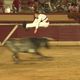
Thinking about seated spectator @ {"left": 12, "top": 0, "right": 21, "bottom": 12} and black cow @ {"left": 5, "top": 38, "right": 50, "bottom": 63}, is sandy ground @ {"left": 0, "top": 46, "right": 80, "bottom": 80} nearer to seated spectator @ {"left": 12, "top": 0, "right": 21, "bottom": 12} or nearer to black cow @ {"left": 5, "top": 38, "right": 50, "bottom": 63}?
black cow @ {"left": 5, "top": 38, "right": 50, "bottom": 63}

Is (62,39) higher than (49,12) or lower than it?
lower

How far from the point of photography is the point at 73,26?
35.6ft

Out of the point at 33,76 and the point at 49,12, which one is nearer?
the point at 33,76

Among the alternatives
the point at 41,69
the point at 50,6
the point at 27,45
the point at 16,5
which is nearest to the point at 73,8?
the point at 50,6

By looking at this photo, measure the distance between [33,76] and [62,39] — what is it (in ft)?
17.4

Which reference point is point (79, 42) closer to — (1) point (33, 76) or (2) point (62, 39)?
(2) point (62, 39)


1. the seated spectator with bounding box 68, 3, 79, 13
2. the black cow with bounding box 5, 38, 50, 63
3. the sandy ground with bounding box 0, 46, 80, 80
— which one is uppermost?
the seated spectator with bounding box 68, 3, 79, 13

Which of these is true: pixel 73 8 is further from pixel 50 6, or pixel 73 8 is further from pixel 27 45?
pixel 27 45

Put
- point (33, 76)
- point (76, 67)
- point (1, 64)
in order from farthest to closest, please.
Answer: point (1, 64), point (76, 67), point (33, 76)

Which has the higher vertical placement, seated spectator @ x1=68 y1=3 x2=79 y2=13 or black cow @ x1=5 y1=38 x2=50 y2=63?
seated spectator @ x1=68 y1=3 x2=79 y2=13

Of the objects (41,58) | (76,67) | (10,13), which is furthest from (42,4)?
(76,67)

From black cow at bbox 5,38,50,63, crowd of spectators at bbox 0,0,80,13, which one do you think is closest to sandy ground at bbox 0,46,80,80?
black cow at bbox 5,38,50,63

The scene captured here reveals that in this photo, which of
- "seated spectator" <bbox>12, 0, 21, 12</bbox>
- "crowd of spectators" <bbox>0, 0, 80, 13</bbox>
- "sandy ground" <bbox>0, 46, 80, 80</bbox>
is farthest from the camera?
"seated spectator" <bbox>12, 0, 21, 12</bbox>

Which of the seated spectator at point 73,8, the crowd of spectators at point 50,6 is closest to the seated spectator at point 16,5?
the crowd of spectators at point 50,6
